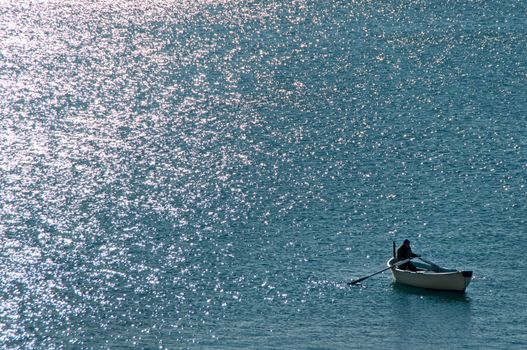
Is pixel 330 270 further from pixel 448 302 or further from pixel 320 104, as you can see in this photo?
pixel 320 104

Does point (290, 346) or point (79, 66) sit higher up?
point (79, 66)

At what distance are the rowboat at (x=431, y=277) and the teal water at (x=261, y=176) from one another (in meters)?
0.63

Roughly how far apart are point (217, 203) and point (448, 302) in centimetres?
1802

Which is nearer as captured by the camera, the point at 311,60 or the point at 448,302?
the point at 448,302

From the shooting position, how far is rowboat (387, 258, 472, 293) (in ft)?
156

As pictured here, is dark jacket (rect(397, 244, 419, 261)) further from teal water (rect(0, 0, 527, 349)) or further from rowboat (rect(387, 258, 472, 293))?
teal water (rect(0, 0, 527, 349))

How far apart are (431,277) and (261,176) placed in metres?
19.0

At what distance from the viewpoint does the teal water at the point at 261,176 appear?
46625 millimetres

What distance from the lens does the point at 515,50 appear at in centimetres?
9138

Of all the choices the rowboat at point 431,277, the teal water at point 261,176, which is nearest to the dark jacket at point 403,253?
the rowboat at point 431,277

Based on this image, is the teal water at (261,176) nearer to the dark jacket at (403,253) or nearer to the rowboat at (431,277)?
the rowboat at (431,277)

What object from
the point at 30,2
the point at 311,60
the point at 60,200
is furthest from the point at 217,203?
the point at 30,2

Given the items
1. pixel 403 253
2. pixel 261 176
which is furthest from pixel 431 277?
pixel 261 176

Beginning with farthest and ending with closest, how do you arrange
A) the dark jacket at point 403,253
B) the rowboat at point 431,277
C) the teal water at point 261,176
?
the dark jacket at point 403,253
the rowboat at point 431,277
the teal water at point 261,176
